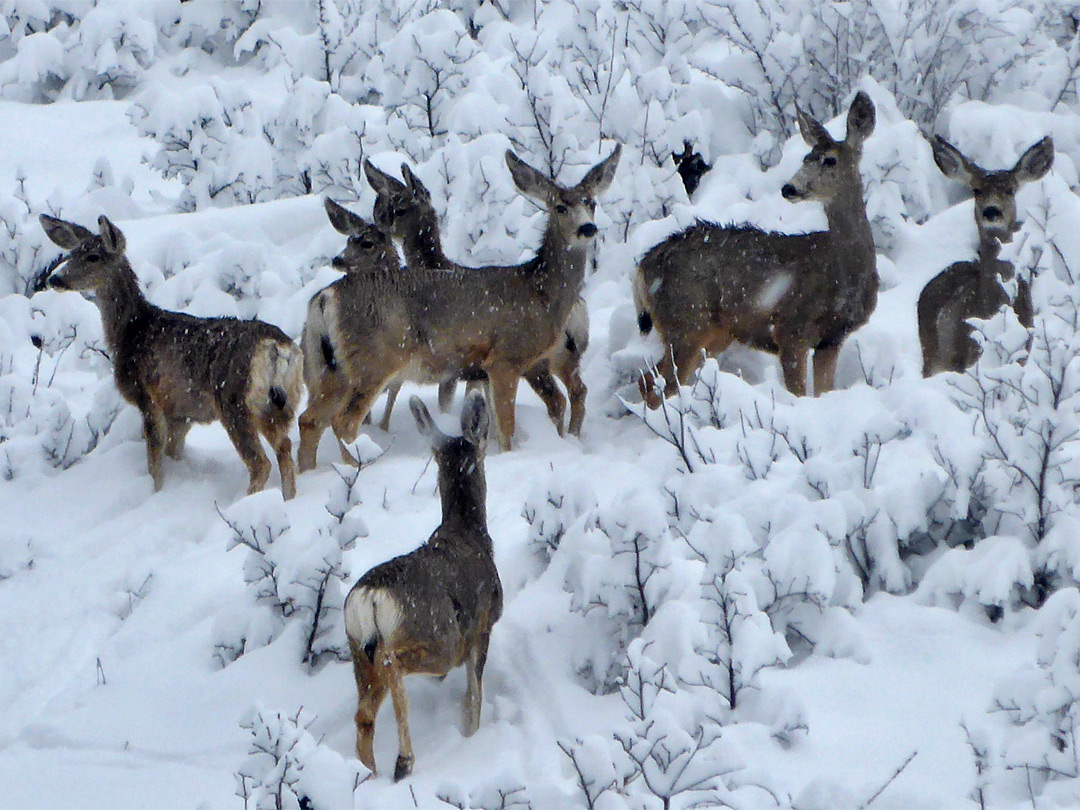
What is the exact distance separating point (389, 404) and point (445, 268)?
3.26 feet

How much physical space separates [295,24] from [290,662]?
14075 millimetres

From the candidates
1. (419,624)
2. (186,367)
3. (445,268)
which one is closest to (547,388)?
(445,268)

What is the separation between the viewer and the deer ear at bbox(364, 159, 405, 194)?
10.5 meters

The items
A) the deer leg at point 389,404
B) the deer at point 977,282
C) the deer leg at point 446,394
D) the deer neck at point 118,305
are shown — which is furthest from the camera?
the deer leg at point 446,394

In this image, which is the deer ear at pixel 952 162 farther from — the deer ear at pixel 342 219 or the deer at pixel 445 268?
the deer ear at pixel 342 219

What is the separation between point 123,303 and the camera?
358 inches

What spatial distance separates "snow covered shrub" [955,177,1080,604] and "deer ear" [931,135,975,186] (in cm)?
280

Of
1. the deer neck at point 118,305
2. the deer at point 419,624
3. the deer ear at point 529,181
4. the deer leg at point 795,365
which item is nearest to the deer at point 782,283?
the deer leg at point 795,365

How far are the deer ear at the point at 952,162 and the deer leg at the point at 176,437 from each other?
507 cm

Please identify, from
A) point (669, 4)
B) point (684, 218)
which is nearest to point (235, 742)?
point (684, 218)

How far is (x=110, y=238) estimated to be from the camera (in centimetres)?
919

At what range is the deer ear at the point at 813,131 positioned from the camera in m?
9.54

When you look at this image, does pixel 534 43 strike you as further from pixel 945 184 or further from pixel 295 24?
pixel 295 24

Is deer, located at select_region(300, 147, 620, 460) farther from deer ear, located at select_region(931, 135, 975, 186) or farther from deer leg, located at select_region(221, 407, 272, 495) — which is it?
deer ear, located at select_region(931, 135, 975, 186)
